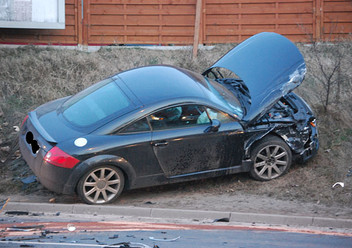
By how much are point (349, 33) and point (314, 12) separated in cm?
110

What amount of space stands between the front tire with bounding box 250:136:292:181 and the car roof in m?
1.16

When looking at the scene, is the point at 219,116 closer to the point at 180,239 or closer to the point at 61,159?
the point at 180,239

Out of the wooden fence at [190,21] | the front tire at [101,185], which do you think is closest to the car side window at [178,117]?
the front tire at [101,185]

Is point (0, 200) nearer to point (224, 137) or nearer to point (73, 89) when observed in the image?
point (224, 137)

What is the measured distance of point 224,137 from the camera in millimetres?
7707

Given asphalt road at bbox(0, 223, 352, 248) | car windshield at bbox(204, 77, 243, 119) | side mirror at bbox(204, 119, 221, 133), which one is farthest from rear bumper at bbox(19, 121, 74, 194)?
car windshield at bbox(204, 77, 243, 119)

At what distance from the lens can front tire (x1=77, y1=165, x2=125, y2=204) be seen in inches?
281

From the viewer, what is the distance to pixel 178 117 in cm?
756

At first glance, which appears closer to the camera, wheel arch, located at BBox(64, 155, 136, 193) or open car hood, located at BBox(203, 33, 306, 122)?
wheel arch, located at BBox(64, 155, 136, 193)

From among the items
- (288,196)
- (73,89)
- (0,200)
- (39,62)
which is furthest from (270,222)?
(39,62)

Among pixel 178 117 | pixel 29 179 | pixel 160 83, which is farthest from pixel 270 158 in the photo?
pixel 29 179

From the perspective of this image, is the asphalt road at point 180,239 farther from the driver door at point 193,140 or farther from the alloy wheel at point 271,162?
the alloy wheel at point 271,162

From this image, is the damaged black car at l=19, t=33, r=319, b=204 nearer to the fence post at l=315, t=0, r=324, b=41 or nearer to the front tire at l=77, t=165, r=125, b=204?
the front tire at l=77, t=165, r=125, b=204

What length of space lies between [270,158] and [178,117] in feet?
5.32
